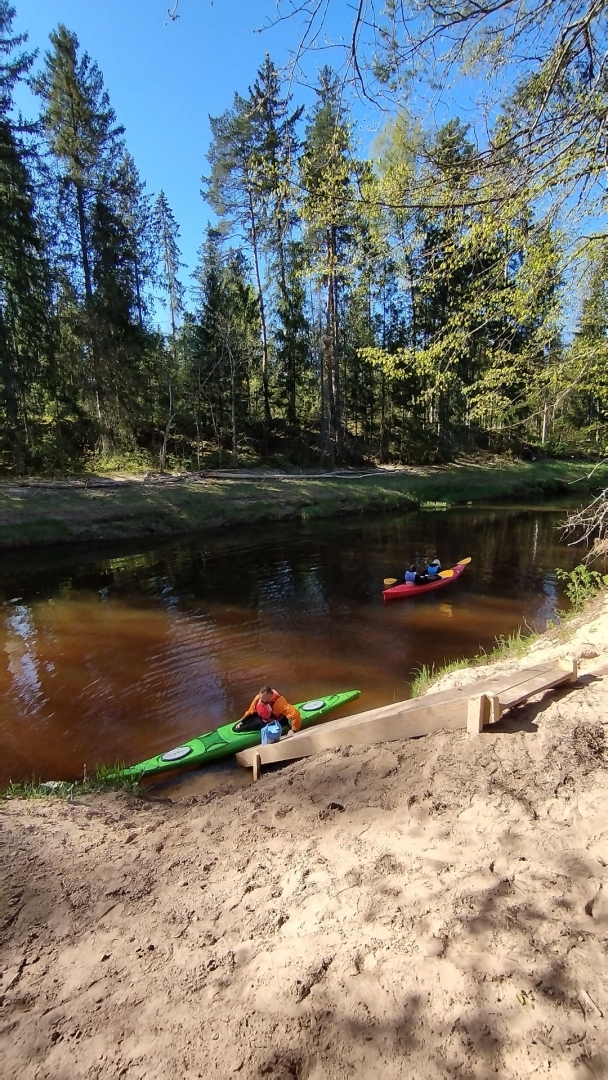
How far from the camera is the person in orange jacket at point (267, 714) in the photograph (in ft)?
19.3

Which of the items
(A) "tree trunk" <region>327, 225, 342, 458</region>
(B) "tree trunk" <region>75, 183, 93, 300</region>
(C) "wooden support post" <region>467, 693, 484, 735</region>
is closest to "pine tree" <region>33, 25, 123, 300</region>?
(B) "tree trunk" <region>75, 183, 93, 300</region>

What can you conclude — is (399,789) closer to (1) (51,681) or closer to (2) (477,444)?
(1) (51,681)

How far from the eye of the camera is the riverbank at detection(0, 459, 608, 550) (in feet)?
55.2

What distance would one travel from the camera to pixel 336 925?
245cm

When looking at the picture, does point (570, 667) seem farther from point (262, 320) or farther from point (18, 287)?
point (262, 320)

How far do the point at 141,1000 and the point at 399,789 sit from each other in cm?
191

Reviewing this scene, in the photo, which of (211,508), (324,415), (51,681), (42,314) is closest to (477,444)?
(324,415)

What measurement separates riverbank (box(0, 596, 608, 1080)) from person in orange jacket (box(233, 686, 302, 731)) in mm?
1875

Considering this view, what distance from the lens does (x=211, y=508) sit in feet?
65.6

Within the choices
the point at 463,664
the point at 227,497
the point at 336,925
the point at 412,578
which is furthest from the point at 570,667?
the point at 227,497

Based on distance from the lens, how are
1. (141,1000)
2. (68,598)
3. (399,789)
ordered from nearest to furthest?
(141,1000)
(399,789)
(68,598)

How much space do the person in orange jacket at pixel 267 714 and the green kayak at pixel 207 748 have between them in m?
0.10

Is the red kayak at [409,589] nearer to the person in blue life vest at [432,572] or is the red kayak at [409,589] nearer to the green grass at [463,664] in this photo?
the person in blue life vest at [432,572]

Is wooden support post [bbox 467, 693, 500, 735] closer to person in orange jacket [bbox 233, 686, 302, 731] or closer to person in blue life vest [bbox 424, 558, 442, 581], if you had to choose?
person in orange jacket [bbox 233, 686, 302, 731]
